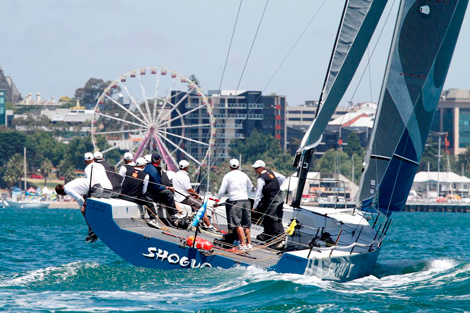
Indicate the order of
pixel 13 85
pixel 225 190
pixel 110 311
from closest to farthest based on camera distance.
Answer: pixel 110 311 < pixel 225 190 < pixel 13 85

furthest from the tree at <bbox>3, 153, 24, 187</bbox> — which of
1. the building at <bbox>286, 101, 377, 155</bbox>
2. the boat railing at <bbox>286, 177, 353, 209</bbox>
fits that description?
the building at <bbox>286, 101, 377, 155</bbox>

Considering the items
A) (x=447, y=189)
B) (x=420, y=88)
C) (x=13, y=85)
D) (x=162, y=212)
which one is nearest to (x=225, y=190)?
(x=162, y=212)

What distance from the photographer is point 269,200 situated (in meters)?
12.8

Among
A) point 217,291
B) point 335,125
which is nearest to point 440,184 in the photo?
point 335,125

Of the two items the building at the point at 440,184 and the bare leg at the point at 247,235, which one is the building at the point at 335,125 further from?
the bare leg at the point at 247,235

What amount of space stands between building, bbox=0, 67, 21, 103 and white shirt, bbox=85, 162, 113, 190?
7019 inches

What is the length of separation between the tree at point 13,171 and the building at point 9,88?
81501mm

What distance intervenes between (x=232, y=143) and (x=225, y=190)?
336 feet

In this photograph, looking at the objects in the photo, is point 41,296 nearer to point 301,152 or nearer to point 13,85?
point 301,152

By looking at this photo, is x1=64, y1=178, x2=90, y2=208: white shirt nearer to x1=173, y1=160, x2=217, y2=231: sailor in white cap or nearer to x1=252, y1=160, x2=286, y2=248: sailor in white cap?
x1=173, y1=160, x2=217, y2=231: sailor in white cap

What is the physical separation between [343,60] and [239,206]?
324cm

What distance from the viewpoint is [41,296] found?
34.3ft

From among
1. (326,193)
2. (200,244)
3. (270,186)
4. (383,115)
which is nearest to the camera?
(200,244)

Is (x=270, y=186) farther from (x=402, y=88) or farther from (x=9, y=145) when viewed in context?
(x=9, y=145)
